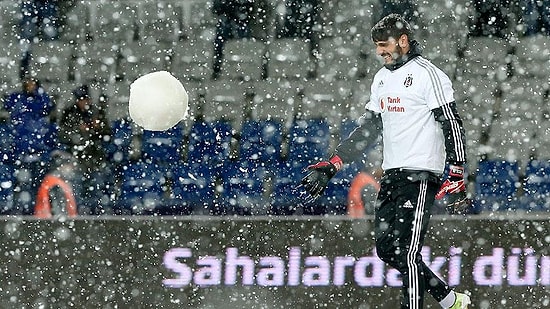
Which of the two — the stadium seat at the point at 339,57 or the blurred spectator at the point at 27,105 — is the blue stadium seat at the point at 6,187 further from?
→ the stadium seat at the point at 339,57

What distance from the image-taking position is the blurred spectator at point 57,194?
229 inches

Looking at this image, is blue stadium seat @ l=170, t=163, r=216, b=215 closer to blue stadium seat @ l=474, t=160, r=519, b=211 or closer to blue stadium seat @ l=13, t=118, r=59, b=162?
blue stadium seat @ l=13, t=118, r=59, b=162

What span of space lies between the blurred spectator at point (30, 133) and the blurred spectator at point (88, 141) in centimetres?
12

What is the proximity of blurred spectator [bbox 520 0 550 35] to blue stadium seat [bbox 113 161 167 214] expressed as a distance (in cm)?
309

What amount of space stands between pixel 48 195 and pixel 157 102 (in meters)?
1.38

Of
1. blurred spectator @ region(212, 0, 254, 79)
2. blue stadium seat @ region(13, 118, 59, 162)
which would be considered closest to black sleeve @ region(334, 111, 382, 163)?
blue stadium seat @ region(13, 118, 59, 162)

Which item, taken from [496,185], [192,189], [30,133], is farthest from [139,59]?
[496,185]

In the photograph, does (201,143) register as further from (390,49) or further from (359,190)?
(390,49)

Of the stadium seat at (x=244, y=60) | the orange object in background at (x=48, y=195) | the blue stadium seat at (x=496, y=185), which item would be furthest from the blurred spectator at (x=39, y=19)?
the blue stadium seat at (x=496, y=185)

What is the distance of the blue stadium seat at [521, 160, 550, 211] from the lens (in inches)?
264

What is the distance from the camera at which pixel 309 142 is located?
7.26 metres

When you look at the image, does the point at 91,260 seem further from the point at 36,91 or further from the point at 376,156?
the point at 36,91

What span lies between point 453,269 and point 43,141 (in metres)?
3.63

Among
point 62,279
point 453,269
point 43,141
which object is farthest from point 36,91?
point 453,269
